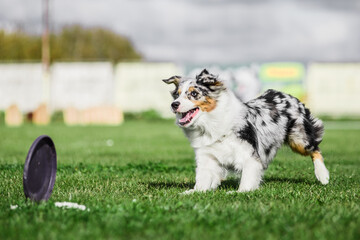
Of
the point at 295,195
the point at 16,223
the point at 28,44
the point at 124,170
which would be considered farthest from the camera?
the point at 28,44

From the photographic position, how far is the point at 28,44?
56.8m

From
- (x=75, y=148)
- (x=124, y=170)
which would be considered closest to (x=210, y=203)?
(x=124, y=170)

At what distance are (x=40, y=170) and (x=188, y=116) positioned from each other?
1.84 meters

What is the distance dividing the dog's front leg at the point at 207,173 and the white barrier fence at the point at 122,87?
28109 mm

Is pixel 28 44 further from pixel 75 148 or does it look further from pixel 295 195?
pixel 295 195

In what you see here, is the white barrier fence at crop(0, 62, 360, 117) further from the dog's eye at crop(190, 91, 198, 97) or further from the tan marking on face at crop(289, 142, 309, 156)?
the dog's eye at crop(190, 91, 198, 97)

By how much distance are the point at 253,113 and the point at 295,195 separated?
129 centimetres

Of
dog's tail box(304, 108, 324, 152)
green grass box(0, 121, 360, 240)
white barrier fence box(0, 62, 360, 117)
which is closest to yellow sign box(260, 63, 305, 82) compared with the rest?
white barrier fence box(0, 62, 360, 117)

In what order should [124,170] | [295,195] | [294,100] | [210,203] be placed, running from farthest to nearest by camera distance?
[124,170], [294,100], [295,195], [210,203]

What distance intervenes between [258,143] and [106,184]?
2048 millimetres

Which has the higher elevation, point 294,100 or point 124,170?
point 294,100

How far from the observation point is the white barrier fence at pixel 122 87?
3350cm

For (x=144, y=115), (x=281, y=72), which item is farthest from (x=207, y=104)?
(x=144, y=115)

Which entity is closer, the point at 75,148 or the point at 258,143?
the point at 258,143
